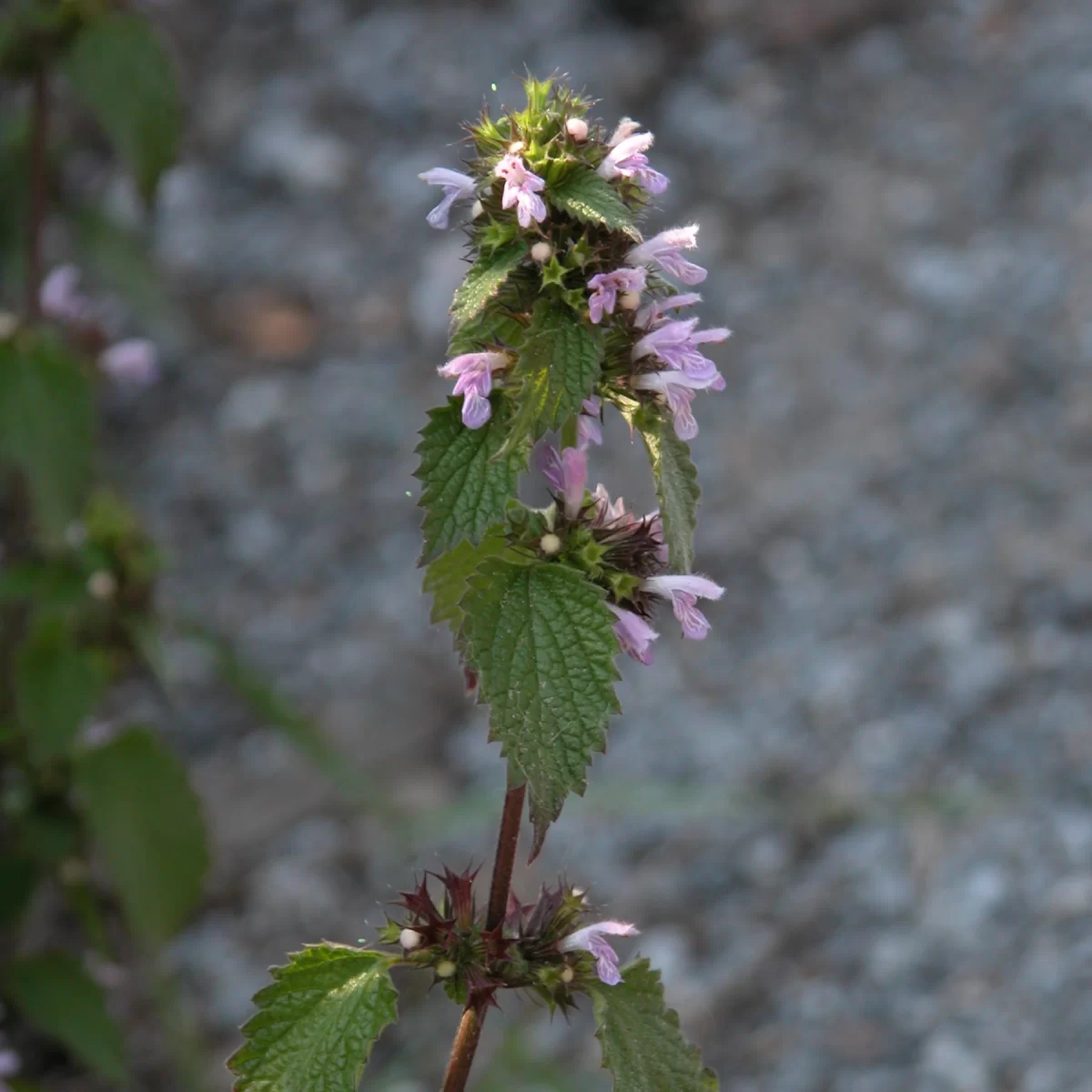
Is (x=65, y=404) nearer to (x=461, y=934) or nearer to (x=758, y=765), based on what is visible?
(x=461, y=934)

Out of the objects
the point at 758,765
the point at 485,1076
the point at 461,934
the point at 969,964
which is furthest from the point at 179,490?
the point at 461,934

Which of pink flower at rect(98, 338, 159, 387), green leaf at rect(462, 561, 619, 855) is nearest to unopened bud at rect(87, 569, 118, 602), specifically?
pink flower at rect(98, 338, 159, 387)

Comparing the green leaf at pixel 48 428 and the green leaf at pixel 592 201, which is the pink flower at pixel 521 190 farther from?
the green leaf at pixel 48 428

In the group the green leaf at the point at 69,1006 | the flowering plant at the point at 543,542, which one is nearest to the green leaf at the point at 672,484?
the flowering plant at the point at 543,542

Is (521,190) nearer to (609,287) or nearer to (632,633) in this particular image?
(609,287)

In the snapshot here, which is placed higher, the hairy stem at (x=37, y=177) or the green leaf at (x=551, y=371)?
the hairy stem at (x=37, y=177)

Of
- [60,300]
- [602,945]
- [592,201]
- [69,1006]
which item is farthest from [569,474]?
[60,300]

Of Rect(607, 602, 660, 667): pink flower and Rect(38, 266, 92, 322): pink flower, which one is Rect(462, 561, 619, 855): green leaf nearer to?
Rect(607, 602, 660, 667): pink flower
